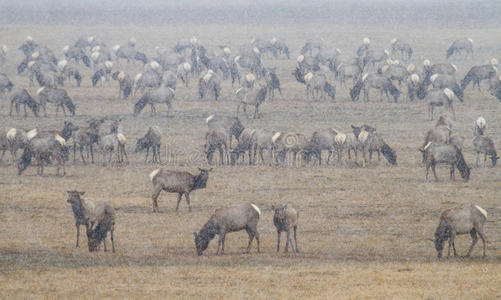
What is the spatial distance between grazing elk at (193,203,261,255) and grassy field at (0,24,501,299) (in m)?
0.32

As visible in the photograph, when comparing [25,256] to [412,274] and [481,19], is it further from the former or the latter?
[481,19]

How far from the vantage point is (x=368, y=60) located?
195ft

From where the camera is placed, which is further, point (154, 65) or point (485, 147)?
point (154, 65)

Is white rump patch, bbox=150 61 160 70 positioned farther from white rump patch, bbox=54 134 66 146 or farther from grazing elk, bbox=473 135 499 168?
grazing elk, bbox=473 135 499 168

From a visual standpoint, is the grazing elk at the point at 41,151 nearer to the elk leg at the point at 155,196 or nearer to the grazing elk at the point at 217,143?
the grazing elk at the point at 217,143

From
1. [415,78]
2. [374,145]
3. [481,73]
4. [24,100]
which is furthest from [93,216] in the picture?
[481,73]

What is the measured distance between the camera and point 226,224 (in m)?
17.8

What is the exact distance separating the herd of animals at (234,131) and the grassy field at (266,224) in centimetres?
62

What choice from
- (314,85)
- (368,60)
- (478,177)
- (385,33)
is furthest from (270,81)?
(385,33)

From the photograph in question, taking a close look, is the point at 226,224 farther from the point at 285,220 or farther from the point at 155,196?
the point at 155,196

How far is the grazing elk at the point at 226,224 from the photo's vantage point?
58.3 feet

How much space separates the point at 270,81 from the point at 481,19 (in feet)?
235

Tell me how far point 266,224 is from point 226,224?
3391 mm

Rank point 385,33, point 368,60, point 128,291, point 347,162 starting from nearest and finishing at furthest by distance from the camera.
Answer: point 128,291 → point 347,162 → point 368,60 → point 385,33
